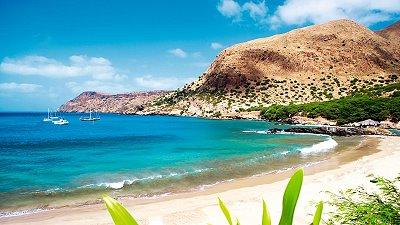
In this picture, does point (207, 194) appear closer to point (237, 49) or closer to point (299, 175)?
point (299, 175)

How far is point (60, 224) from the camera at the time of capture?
18.1 m

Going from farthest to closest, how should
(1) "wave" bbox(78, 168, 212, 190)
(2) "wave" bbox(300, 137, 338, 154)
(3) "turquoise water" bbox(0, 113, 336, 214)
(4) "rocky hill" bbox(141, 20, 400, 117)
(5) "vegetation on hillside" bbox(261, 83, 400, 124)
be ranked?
(4) "rocky hill" bbox(141, 20, 400, 117)
(5) "vegetation on hillside" bbox(261, 83, 400, 124)
(2) "wave" bbox(300, 137, 338, 154)
(1) "wave" bbox(78, 168, 212, 190)
(3) "turquoise water" bbox(0, 113, 336, 214)

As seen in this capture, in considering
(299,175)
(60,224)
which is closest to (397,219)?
(299,175)

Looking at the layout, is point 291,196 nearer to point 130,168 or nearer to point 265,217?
point 265,217

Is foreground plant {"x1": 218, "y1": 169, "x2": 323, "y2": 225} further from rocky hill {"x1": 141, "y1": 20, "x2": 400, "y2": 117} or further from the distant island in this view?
rocky hill {"x1": 141, "y1": 20, "x2": 400, "y2": 117}

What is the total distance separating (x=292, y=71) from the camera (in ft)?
502

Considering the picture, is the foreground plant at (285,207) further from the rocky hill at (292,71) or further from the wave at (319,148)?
the rocky hill at (292,71)

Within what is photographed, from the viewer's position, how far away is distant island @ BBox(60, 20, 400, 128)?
13425 centimetres

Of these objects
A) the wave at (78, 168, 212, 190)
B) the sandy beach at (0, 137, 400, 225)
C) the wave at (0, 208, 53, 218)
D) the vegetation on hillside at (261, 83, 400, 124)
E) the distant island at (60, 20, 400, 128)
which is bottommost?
the wave at (0, 208, 53, 218)

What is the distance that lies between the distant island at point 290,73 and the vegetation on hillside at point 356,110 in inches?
392

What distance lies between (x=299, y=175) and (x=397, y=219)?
531cm

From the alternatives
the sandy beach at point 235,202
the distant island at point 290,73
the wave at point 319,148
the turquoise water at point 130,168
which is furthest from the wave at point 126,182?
the distant island at point 290,73

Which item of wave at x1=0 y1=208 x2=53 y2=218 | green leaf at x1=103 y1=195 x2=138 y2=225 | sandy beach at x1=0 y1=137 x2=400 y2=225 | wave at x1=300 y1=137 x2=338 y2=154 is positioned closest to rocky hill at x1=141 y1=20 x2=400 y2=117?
wave at x1=300 y1=137 x2=338 y2=154

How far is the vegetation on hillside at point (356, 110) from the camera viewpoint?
82375mm
